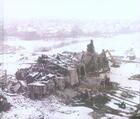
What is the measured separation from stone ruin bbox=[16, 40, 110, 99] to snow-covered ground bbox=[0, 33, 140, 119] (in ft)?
0.29

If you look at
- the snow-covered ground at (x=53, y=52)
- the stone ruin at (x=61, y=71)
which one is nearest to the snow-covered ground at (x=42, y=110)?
the snow-covered ground at (x=53, y=52)

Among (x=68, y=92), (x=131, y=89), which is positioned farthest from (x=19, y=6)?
(x=131, y=89)

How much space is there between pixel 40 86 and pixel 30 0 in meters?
1.18

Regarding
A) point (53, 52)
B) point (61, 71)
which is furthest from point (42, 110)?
point (53, 52)

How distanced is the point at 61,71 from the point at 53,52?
313 millimetres

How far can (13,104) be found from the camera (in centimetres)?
448

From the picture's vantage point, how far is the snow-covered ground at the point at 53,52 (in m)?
4.38

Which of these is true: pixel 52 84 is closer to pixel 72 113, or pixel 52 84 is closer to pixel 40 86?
pixel 40 86

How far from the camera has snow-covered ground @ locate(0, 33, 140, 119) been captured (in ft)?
14.4

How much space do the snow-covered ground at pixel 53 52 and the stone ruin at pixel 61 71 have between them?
9cm

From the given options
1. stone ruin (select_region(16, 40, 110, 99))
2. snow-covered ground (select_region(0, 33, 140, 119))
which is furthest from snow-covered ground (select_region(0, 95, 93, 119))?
stone ruin (select_region(16, 40, 110, 99))

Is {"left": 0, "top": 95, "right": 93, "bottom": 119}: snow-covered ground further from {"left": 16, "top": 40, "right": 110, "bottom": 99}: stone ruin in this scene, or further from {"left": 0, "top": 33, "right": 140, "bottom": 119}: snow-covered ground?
{"left": 16, "top": 40, "right": 110, "bottom": 99}: stone ruin

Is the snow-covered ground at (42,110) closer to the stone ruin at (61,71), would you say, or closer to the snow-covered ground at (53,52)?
the snow-covered ground at (53,52)

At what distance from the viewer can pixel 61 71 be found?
14.9 ft
